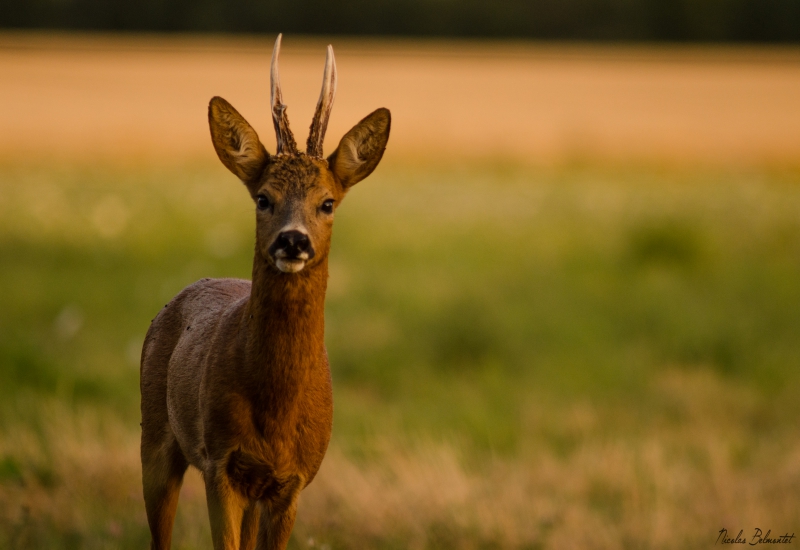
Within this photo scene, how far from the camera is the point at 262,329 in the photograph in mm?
2623

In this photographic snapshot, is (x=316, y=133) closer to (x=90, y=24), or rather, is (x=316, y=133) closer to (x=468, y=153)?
(x=90, y=24)

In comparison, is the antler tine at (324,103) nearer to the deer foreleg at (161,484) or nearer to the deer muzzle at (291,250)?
the deer muzzle at (291,250)

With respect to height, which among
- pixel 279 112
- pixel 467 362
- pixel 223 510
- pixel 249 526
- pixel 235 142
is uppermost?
pixel 279 112

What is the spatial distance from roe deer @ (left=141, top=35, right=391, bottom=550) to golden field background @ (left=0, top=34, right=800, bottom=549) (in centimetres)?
133

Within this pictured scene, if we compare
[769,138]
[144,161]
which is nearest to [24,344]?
[144,161]

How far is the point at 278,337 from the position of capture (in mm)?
2631

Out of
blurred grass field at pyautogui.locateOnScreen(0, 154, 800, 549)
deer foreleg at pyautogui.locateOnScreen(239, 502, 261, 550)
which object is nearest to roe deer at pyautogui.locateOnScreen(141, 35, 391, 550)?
deer foreleg at pyautogui.locateOnScreen(239, 502, 261, 550)

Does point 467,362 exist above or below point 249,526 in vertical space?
below

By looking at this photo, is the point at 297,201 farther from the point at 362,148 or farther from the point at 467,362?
the point at 467,362

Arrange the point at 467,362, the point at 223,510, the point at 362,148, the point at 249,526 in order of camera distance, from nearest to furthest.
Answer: the point at 223,510, the point at 362,148, the point at 249,526, the point at 467,362

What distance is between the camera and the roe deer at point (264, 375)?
257 centimetres

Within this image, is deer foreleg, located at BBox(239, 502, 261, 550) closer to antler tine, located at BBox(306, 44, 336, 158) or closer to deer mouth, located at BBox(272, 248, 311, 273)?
deer mouth, located at BBox(272, 248, 311, 273)

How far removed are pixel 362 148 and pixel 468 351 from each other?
8.57m

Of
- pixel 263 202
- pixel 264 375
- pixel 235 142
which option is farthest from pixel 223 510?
pixel 235 142
